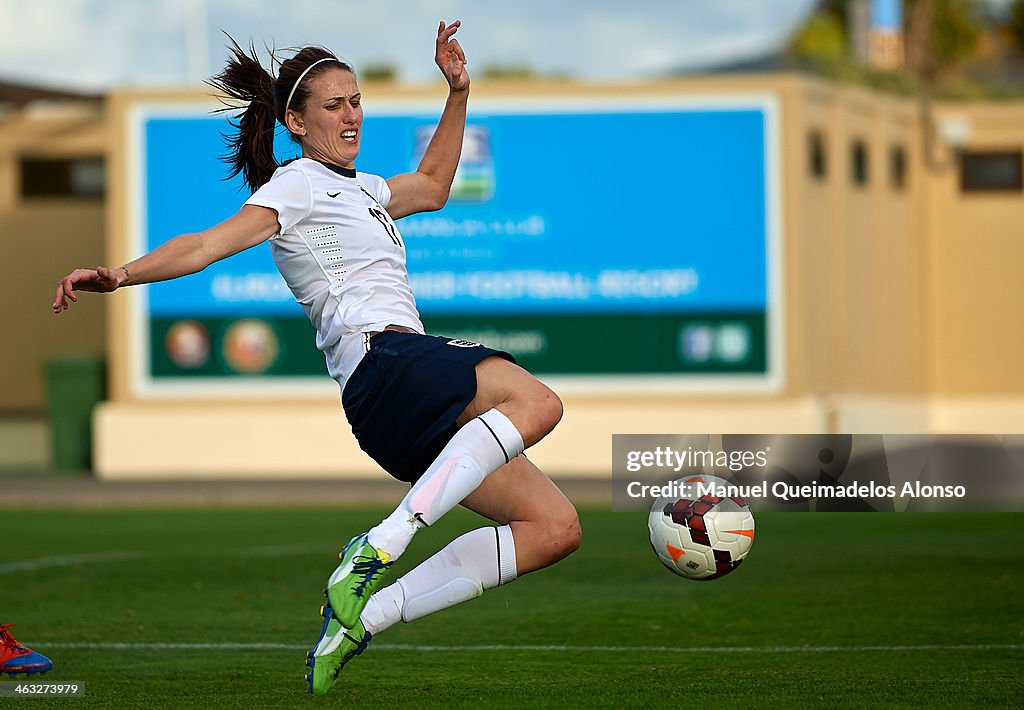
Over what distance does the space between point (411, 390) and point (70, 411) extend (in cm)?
1818

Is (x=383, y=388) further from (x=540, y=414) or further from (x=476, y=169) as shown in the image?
(x=476, y=169)

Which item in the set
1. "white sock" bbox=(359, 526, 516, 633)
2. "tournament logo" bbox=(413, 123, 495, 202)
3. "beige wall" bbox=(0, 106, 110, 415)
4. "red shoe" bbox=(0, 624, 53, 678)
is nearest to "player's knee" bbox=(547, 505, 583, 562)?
"white sock" bbox=(359, 526, 516, 633)

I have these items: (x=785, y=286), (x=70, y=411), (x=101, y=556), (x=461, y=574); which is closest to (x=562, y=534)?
(x=461, y=574)

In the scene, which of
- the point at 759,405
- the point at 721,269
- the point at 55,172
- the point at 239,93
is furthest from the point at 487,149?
the point at 239,93

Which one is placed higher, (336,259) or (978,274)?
(978,274)

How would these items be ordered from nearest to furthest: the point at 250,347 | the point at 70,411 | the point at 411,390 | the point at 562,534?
the point at 411,390 < the point at 562,534 < the point at 250,347 < the point at 70,411

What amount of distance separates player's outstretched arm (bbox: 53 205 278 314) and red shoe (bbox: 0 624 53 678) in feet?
6.48

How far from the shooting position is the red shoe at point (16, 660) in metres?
6.99

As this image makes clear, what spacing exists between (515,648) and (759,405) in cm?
1475

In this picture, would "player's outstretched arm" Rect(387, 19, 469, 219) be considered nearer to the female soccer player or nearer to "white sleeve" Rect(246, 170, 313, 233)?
the female soccer player

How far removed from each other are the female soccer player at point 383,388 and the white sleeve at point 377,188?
0.04 ft

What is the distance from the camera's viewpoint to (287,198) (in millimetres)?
Result: 6027

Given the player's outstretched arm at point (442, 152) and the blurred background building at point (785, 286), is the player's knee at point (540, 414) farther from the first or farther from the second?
the blurred background building at point (785, 286)

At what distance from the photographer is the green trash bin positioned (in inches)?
913
